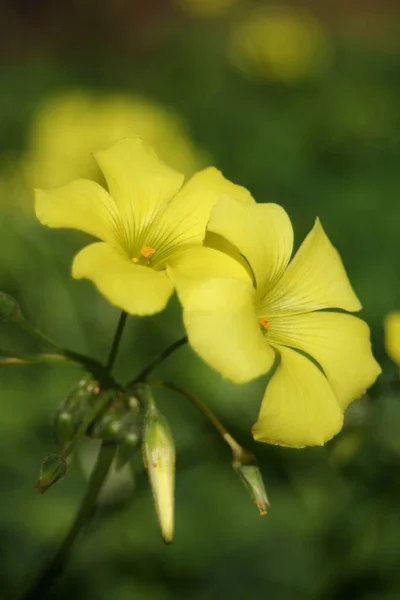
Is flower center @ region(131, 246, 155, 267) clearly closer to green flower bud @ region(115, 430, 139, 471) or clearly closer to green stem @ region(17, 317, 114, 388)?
green stem @ region(17, 317, 114, 388)

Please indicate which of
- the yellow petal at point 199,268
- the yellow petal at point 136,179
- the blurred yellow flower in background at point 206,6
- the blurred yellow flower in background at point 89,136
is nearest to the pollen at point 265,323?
the yellow petal at point 199,268

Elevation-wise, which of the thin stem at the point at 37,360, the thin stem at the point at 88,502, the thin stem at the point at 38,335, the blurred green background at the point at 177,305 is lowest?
the blurred green background at the point at 177,305

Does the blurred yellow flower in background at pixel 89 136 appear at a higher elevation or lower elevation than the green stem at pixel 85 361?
lower

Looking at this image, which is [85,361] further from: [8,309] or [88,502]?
[88,502]

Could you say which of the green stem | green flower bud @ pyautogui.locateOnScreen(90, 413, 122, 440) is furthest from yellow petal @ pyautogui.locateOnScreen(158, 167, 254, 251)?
green flower bud @ pyautogui.locateOnScreen(90, 413, 122, 440)

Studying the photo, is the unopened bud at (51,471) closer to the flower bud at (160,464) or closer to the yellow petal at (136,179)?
the flower bud at (160,464)

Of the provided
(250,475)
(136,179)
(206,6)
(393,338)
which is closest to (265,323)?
(250,475)
